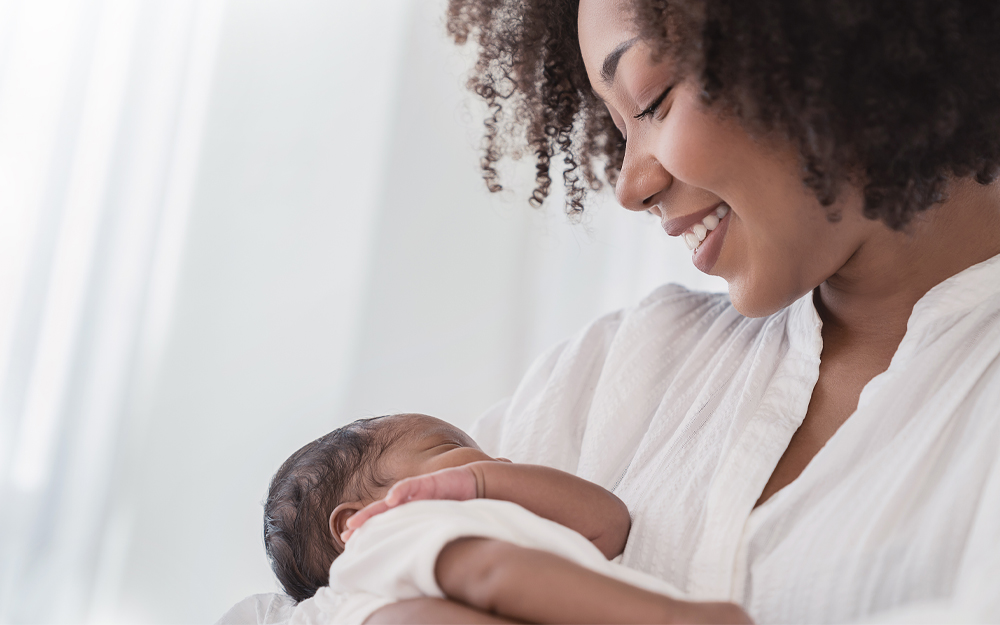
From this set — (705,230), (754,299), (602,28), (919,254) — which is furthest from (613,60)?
(919,254)

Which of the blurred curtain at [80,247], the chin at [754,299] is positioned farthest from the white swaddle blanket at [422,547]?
the blurred curtain at [80,247]

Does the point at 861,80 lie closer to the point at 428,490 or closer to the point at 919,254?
the point at 919,254

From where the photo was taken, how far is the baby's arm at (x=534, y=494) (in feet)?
3.03

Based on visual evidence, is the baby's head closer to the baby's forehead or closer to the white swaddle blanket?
the baby's forehead

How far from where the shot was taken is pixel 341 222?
7.89 ft

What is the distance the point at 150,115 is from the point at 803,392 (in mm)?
1774

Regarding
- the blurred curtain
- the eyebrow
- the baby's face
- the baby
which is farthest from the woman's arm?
the blurred curtain

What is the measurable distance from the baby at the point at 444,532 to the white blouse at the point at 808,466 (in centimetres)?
12

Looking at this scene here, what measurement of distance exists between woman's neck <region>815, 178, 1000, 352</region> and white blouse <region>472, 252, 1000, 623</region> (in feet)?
0.19

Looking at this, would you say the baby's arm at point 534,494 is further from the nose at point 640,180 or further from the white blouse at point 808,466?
the nose at point 640,180

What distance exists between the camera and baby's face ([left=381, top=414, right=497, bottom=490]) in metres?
1.08

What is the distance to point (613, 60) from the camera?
41.9 inches

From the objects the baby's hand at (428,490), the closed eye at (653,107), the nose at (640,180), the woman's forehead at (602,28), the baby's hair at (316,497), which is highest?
the woman's forehead at (602,28)

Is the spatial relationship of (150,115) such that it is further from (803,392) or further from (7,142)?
(803,392)
